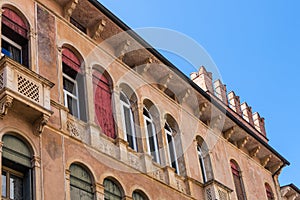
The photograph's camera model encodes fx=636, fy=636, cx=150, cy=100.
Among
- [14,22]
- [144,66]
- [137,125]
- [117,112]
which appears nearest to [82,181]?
[117,112]

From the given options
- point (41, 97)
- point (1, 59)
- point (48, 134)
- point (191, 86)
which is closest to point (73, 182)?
point (48, 134)

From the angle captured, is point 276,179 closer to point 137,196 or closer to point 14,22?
point 137,196

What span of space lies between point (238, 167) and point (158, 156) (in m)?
6.08

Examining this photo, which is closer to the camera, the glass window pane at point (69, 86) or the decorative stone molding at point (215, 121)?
the glass window pane at point (69, 86)

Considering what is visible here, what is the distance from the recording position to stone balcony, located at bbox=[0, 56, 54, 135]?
589 inches

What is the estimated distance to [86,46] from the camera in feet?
65.3

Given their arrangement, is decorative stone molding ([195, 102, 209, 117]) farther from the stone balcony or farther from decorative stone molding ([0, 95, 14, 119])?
decorative stone molding ([0, 95, 14, 119])

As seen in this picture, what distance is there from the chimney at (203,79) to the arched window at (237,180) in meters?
7.30

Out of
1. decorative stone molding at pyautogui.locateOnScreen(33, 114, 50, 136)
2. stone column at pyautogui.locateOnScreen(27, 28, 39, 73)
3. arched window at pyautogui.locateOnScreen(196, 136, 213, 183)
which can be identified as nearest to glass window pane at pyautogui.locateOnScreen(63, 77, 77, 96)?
stone column at pyautogui.locateOnScreen(27, 28, 39, 73)

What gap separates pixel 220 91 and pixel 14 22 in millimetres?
19414

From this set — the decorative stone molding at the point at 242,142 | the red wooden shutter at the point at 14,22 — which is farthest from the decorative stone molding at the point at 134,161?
the decorative stone molding at the point at 242,142

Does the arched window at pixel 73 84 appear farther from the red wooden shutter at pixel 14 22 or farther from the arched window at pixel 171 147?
the arched window at pixel 171 147

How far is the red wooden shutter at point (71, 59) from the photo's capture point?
1884cm

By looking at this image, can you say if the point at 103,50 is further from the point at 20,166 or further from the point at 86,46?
the point at 20,166
